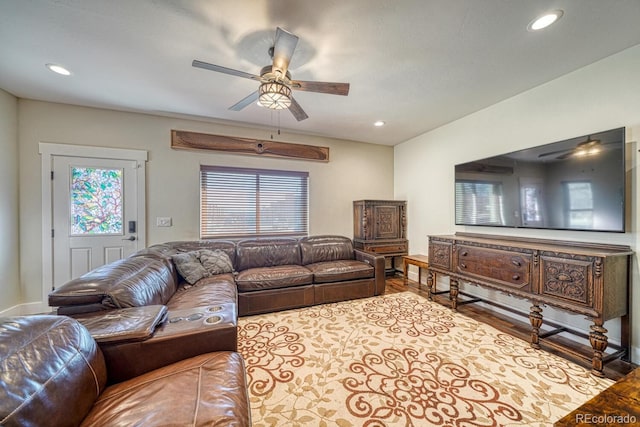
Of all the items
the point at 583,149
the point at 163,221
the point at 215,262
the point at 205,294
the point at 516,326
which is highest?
the point at 583,149

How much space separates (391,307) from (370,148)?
10.3ft

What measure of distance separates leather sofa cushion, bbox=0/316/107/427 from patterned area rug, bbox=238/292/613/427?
3.14 feet

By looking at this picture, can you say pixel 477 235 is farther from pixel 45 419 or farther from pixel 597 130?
pixel 45 419

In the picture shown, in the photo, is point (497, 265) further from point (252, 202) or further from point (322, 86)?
point (252, 202)

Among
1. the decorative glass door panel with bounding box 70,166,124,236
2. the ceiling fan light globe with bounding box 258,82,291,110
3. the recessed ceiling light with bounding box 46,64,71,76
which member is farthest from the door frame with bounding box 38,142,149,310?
the ceiling fan light globe with bounding box 258,82,291,110

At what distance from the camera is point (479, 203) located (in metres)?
3.31

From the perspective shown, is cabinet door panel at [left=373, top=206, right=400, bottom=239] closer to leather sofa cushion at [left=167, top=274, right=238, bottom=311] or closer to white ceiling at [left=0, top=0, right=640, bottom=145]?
white ceiling at [left=0, top=0, right=640, bottom=145]

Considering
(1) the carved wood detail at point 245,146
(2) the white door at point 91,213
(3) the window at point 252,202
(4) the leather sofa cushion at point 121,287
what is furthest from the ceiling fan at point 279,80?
(2) the white door at point 91,213

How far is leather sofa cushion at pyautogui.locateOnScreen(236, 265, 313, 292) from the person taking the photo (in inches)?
119

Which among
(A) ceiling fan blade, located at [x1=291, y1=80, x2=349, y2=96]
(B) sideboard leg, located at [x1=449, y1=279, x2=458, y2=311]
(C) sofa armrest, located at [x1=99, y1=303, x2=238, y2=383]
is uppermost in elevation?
(A) ceiling fan blade, located at [x1=291, y1=80, x2=349, y2=96]

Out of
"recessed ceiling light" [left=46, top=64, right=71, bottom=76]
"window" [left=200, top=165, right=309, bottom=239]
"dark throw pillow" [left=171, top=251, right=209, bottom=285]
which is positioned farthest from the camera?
"window" [left=200, top=165, right=309, bottom=239]

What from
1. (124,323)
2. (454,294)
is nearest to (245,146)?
(124,323)

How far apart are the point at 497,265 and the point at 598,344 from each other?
2.89ft

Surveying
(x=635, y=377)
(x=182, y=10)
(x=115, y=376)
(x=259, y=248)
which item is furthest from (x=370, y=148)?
(x=115, y=376)
